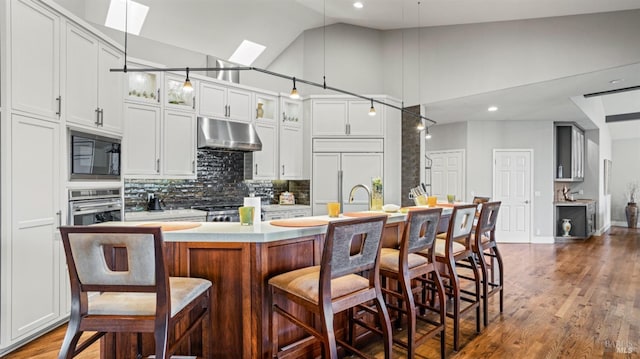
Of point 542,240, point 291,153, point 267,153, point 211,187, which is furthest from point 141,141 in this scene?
point 542,240

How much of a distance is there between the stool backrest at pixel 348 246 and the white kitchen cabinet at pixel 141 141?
10.4 ft

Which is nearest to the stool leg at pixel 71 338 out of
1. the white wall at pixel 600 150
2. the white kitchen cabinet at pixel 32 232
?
the white kitchen cabinet at pixel 32 232

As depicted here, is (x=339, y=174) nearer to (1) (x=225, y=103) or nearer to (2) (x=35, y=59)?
(1) (x=225, y=103)

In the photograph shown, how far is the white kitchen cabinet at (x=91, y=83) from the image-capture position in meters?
3.11

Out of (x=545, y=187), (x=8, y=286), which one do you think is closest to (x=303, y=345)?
(x=8, y=286)

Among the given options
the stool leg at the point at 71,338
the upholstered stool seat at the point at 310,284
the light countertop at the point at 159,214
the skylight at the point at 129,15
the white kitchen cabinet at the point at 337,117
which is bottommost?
the stool leg at the point at 71,338

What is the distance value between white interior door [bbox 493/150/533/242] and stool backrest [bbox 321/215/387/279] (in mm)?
6657

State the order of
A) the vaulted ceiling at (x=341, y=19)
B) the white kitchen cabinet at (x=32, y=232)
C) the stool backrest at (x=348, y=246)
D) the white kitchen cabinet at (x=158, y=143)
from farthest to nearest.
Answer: the vaulted ceiling at (x=341, y=19) → the white kitchen cabinet at (x=158, y=143) → the white kitchen cabinet at (x=32, y=232) → the stool backrest at (x=348, y=246)

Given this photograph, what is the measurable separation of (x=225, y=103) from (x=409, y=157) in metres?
3.06

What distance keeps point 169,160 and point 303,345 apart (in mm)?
3054

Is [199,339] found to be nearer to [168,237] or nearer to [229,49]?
[168,237]

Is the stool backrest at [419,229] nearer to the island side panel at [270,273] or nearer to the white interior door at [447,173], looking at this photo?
the island side panel at [270,273]

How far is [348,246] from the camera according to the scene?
6.16 feet

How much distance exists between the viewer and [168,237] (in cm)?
203
